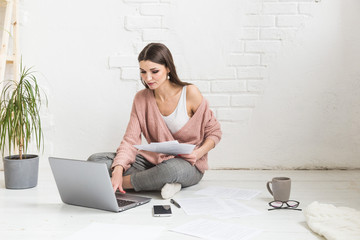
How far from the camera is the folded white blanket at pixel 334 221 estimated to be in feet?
5.50

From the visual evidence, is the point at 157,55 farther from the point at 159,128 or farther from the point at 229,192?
the point at 229,192

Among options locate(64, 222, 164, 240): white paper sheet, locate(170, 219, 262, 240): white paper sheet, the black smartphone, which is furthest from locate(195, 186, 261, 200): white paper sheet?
locate(64, 222, 164, 240): white paper sheet

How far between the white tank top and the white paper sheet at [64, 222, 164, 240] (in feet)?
2.95

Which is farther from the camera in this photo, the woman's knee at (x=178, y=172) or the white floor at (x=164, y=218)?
the woman's knee at (x=178, y=172)

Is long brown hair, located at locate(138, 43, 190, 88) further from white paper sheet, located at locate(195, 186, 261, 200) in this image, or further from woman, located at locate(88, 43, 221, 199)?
white paper sheet, located at locate(195, 186, 261, 200)

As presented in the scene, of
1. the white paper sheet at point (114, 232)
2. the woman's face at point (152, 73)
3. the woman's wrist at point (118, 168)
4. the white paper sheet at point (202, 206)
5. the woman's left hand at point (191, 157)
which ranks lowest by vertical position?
the white paper sheet at point (202, 206)

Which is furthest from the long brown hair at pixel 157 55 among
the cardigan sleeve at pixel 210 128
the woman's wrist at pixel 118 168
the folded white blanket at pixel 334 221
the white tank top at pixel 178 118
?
the folded white blanket at pixel 334 221

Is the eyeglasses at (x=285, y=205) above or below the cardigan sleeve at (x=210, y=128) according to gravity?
below

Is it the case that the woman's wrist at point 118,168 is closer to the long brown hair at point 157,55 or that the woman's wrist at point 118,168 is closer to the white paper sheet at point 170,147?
the white paper sheet at point 170,147

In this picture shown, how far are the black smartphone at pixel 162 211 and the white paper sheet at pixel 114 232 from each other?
0.56 ft

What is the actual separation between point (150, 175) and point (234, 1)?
1491 millimetres

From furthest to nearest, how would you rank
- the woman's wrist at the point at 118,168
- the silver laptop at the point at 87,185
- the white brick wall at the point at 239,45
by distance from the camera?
the white brick wall at the point at 239,45 → the woman's wrist at the point at 118,168 → the silver laptop at the point at 87,185

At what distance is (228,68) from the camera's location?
320cm

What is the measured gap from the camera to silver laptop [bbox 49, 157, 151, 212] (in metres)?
1.98
